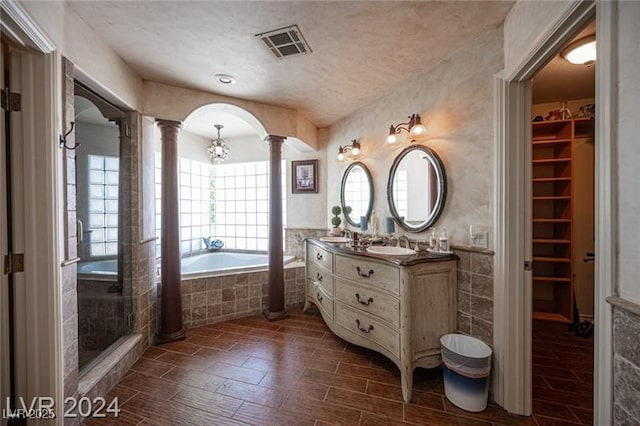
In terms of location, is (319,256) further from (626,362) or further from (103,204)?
(626,362)

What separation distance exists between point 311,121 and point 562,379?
349cm

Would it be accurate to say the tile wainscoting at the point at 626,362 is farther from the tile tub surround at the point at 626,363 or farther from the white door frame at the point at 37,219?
the white door frame at the point at 37,219

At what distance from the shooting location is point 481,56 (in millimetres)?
1723

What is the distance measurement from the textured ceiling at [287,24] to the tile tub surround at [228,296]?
204cm

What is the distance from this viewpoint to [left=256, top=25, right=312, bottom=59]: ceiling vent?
1689 millimetres

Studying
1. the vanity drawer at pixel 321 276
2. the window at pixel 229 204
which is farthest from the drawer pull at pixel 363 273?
the window at pixel 229 204

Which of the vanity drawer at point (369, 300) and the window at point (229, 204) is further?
the window at point (229, 204)

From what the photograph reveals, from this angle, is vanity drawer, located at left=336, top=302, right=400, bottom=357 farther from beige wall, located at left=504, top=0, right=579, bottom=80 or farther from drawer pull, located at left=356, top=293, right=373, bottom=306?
beige wall, located at left=504, top=0, right=579, bottom=80

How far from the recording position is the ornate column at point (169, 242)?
244 cm

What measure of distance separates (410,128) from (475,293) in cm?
139

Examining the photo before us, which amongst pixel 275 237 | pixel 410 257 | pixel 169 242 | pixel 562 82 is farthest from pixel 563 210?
pixel 169 242

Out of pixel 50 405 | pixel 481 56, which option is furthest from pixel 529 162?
pixel 50 405

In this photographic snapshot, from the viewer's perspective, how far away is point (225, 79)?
232cm

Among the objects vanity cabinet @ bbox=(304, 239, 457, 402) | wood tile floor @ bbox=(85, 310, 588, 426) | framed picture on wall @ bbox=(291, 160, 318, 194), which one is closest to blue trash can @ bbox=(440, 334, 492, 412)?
wood tile floor @ bbox=(85, 310, 588, 426)
